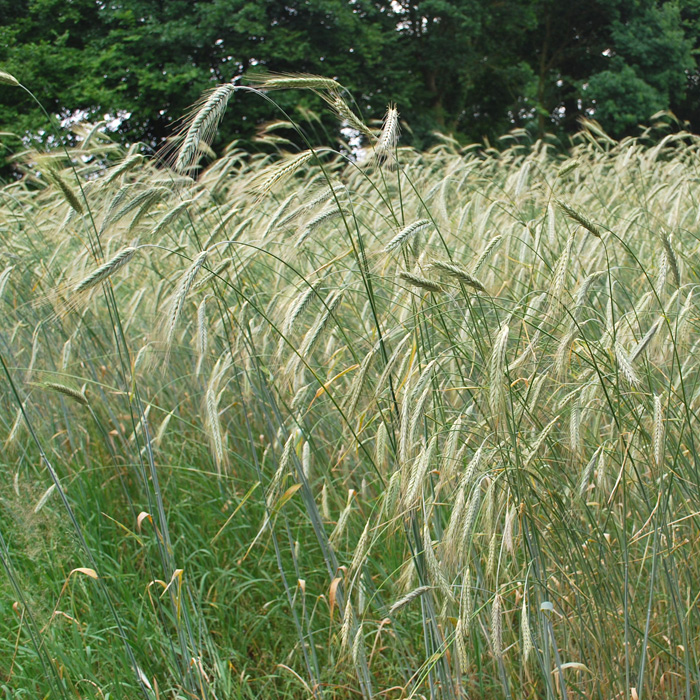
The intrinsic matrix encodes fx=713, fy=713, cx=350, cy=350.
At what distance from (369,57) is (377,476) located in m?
16.1

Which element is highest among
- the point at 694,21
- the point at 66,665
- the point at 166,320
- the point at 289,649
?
the point at 694,21

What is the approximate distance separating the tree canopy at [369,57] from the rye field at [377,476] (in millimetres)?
9875

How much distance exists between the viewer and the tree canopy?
565 inches

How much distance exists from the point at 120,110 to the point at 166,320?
14.1 meters

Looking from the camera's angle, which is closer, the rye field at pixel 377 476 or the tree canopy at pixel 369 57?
the rye field at pixel 377 476

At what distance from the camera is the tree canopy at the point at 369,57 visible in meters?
14.3

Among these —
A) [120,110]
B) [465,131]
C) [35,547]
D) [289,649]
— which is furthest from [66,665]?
[465,131]

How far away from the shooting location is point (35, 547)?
6.37 ft

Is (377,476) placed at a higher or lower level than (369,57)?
lower

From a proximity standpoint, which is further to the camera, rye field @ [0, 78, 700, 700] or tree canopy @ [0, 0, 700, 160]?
tree canopy @ [0, 0, 700, 160]

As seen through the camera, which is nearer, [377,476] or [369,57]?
[377,476]

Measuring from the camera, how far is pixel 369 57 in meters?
16.5

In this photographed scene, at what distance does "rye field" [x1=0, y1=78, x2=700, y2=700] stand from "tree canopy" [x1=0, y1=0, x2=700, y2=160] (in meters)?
9.87

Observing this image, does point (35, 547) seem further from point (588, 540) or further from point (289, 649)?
point (588, 540)
